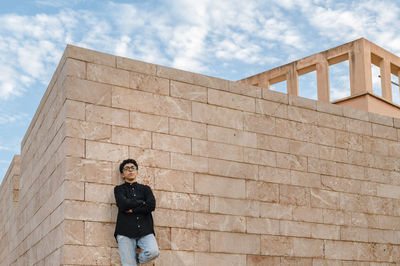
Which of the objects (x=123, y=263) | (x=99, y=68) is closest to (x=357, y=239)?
(x=123, y=263)

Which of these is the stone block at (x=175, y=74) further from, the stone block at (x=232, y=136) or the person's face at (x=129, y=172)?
the person's face at (x=129, y=172)

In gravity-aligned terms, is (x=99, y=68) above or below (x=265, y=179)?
above

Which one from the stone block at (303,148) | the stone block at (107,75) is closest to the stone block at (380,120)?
the stone block at (303,148)

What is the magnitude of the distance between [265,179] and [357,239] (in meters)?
1.93

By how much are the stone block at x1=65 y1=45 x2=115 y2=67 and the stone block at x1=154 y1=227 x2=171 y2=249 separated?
2.26m

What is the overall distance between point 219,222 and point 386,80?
13.5m

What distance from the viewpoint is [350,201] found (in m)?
10.2

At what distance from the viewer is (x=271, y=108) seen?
9836mm

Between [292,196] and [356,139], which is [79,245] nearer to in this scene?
[292,196]

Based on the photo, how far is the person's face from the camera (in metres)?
8.03

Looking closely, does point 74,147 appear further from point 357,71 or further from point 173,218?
point 357,71

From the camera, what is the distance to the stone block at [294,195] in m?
9.56

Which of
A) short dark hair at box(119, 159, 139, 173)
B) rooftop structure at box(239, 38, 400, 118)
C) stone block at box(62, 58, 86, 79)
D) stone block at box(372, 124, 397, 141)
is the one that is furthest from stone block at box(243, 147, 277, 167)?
rooftop structure at box(239, 38, 400, 118)

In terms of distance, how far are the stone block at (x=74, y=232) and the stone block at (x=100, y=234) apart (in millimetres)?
52
